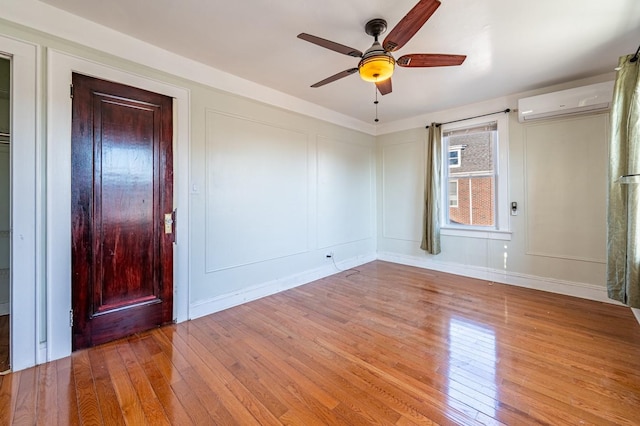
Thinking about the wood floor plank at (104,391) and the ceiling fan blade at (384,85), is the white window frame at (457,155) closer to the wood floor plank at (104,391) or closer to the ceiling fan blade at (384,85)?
the ceiling fan blade at (384,85)

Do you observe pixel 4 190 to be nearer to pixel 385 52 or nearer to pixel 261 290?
pixel 261 290

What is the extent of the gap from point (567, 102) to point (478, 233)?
6.48 ft

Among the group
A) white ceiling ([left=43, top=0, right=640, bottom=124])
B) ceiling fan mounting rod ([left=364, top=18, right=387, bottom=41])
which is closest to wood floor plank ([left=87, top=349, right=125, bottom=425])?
white ceiling ([left=43, top=0, right=640, bottom=124])

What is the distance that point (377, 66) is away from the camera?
6.79 ft

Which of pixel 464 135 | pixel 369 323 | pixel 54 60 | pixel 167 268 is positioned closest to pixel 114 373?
pixel 167 268

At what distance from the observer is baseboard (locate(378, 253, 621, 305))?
3.33 meters

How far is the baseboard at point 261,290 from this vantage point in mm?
2939

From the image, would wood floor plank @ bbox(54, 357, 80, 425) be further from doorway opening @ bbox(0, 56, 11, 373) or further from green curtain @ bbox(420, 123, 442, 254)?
green curtain @ bbox(420, 123, 442, 254)

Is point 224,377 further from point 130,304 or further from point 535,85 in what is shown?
point 535,85

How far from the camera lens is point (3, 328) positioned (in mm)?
2543

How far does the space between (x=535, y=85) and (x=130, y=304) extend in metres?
5.25

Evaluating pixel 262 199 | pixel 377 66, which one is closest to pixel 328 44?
pixel 377 66

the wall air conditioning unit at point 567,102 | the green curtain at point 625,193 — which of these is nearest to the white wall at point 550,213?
the wall air conditioning unit at point 567,102

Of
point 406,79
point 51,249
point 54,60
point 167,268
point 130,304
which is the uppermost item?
point 406,79
